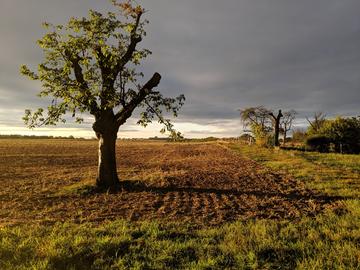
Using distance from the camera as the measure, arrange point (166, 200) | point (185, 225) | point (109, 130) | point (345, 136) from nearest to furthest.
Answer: point (185, 225)
point (166, 200)
point (109, 130)
point (345, 136)

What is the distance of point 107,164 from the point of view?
15.5m

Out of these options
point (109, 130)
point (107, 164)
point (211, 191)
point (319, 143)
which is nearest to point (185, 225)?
point (211, 191)

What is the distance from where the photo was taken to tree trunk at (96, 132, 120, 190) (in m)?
15.3

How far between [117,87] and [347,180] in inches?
467

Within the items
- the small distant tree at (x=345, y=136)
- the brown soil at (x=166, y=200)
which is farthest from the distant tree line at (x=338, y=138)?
the brown soil at (x=166, y=200)

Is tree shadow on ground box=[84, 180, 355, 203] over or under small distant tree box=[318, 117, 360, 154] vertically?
under

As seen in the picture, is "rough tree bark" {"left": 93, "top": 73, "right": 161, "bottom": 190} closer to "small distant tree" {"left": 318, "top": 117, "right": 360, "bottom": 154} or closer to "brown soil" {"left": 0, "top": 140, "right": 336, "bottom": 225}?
"brown soil" {"left": 0, "top": 140, "right": 336, "bottom": 225}

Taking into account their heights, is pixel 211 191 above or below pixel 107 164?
below

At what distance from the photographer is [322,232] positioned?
7.67 meters

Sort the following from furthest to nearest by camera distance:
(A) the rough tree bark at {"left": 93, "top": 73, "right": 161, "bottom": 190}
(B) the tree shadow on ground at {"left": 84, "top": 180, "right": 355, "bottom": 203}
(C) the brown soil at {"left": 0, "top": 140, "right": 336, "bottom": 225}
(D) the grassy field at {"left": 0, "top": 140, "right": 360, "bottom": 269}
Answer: (A) the rough tree bark at {"left": 93, "top": 73, "right": 161, "bottom": 190} < (B) the tree shadow on ground at {"left": 84, "top": 180, "right": 355, "bottom": 203} < (C) the brown soil at {"left": 0, "top": 140, "right": 336, "bottom": 225} < (D) the grassy field at {"left": 0, "top": 140, "right": 360, "bottom": 269}

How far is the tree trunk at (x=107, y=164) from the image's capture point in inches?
603

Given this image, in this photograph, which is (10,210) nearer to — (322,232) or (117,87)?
(117,87)

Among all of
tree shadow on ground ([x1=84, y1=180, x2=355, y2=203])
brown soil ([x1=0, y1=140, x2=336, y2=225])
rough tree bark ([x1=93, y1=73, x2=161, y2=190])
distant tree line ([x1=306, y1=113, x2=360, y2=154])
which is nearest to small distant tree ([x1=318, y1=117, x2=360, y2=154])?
distant tree line ([x1=306, y1=113, x2=360, y2=154])

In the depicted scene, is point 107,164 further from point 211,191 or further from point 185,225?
point 185,225
